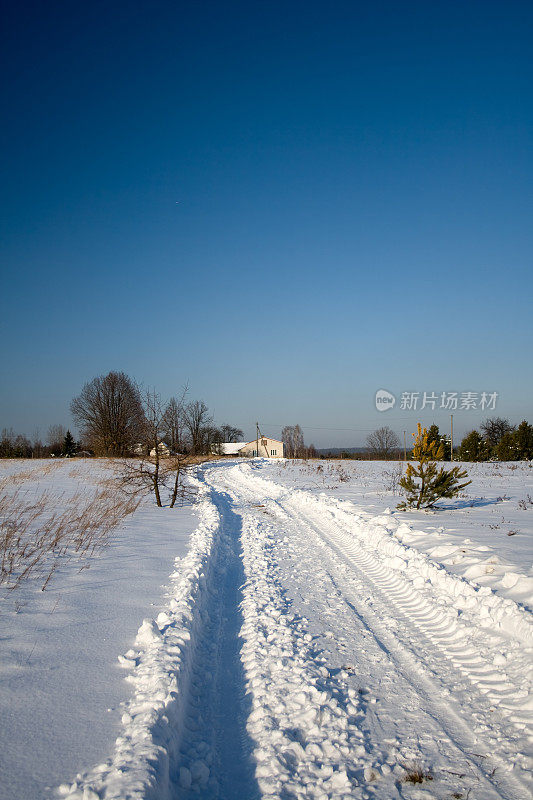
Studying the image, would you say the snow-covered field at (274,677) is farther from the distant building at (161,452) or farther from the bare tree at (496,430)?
the bare tree at (496,430)

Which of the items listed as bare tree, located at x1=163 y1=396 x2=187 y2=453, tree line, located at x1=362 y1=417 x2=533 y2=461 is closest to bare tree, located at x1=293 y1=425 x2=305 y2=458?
tree line, located at x1=362 y1=417 x2=533 y2=461

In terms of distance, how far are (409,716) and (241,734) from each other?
133 centimetres

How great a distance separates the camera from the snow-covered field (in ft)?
8.59

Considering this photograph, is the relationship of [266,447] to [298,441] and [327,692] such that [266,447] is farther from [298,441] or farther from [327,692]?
[327,692]

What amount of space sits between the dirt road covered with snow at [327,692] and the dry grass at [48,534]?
222 centimetres

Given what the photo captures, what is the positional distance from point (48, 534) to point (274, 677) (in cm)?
625

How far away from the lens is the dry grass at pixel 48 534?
616 centimetres

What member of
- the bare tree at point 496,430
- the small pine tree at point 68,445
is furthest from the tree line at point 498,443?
the small pine tree at point 68,445

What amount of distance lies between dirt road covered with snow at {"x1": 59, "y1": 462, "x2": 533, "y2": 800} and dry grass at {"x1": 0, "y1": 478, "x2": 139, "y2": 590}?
2224mm

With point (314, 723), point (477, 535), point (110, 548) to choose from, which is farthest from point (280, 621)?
point (477, 535)

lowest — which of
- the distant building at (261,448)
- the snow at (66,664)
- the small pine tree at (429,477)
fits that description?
the distant building at (261,448)

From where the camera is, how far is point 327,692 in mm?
3436

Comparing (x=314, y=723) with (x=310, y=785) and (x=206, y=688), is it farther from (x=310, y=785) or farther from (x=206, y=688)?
(x=206, y=688)

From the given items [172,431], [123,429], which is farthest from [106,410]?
[172,431]
